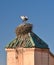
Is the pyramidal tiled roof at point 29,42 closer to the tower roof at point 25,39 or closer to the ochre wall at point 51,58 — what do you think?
the tower roof at point 25,39

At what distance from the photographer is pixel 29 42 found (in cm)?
998

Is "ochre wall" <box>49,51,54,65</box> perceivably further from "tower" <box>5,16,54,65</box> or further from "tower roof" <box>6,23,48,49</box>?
"tower roof" <box>6,23,48,49</box>

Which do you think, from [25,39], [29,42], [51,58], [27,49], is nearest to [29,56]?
[27,49]

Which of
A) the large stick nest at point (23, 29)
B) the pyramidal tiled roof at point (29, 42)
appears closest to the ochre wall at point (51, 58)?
the pyramidal tiled roof at point (29, 42)

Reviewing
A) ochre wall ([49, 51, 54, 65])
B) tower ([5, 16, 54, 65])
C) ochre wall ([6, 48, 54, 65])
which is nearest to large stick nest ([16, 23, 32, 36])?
tower ([5, 16, 54, 65])

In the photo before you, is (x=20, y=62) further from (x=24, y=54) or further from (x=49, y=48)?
(x=49, y=48)

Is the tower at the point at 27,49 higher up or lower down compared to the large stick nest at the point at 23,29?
lower down

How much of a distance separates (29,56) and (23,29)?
88 centimetres

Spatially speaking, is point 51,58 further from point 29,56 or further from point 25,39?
point 25,39

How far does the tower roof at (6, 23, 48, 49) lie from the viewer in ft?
32.8

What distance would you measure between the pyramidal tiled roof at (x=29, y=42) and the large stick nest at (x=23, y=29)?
0.41 ft

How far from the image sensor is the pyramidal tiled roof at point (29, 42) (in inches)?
390

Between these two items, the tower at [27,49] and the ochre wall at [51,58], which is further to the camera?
Answer: the ochre wall at [51,58]

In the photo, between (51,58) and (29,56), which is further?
(51,58)
